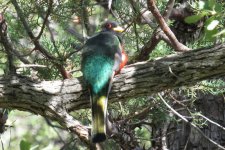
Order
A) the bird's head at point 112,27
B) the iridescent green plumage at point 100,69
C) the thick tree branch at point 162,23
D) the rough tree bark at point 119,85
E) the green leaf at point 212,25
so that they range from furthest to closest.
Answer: the bird's head at point 112,27
the thick tree branch at point 162,23
the iridescent green plumage at point 100,69
the rough tree bark at point 119,85
the green leaf at point 212,25

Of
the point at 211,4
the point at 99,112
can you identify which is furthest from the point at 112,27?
the point at 211,4

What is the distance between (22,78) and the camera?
3.63 metres

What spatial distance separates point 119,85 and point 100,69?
247 millimetres

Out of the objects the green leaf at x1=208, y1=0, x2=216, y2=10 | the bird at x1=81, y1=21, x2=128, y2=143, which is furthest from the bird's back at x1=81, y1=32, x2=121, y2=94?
the green leaf at x1=208, y1=0, x2=216, y2=10

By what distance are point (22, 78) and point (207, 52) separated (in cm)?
126

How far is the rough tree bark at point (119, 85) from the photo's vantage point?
339 cm

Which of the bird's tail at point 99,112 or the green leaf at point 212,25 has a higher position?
the green leaf at point 212,25

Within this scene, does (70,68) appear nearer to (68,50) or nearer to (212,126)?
(68,50)

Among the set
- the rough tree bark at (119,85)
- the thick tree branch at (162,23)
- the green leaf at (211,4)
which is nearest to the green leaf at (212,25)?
the green leaf at (211,4)

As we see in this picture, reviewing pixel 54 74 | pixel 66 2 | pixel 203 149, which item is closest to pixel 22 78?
pixel 54 74

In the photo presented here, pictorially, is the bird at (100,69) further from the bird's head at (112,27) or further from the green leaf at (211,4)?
the green leaf at (211,4)

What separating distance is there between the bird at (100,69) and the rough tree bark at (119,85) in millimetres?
68

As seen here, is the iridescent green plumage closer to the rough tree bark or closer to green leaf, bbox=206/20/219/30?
the rough tree bark

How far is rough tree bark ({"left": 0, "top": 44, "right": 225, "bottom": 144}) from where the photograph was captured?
339 cm
